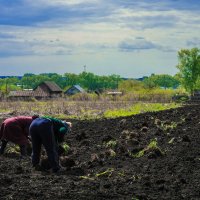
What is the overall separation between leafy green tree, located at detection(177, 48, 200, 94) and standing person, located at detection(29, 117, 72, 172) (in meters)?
71.3

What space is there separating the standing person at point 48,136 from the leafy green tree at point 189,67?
234 feet

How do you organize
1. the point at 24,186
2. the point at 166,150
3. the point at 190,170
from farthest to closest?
the point at 166,150, the point at 190,170, the point at 24,186

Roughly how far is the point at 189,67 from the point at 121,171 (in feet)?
243

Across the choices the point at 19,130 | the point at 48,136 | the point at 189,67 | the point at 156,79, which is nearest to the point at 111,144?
the point at 19,130

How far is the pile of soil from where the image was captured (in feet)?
29.0

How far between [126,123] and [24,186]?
1175 centimetres

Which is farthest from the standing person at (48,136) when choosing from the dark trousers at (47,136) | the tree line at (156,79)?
the tree line at (156,79)

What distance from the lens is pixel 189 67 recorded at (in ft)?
274

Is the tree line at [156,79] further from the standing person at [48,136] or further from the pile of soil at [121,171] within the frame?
the standing person at [48,136]

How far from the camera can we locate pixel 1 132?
48.1ft

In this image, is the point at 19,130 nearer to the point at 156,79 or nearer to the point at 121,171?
the point at 121,171

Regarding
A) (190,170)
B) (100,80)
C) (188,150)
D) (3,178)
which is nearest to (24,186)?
(3,178)

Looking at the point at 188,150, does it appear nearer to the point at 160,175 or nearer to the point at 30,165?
the point at 160,175

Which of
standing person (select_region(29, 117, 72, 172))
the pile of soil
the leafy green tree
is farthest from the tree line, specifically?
standing person (select_region(29, 117, 72, 172))
